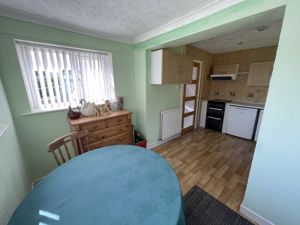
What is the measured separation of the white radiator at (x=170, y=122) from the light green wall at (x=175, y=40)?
12 centimetres

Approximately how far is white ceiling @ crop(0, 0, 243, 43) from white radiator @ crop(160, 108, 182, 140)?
5.68 ft

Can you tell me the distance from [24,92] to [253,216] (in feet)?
10.6

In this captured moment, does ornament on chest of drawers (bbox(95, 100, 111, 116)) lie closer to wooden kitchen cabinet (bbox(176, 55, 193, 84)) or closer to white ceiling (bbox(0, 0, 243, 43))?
white ceiling (bbox(0, 0, 243, 43))

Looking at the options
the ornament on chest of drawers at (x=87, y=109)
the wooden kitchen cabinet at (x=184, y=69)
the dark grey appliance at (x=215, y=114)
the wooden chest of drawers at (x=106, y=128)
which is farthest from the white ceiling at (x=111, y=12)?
the dark grey appliance at (x=215, y=114)

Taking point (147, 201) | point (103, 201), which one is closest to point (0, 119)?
point (103, 201)

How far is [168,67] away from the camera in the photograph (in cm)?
238

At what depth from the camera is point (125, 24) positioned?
1.79 metres

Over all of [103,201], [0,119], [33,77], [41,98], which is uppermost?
[33,77]

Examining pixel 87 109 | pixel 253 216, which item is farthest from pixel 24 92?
pixel 253 216

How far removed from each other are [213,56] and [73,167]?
466 centimetres

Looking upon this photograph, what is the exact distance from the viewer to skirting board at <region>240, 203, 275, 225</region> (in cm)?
131

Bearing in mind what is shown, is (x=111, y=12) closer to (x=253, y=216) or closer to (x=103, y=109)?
(x=103, y=109)

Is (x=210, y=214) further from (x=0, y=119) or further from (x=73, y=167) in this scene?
(x=0, y=119)

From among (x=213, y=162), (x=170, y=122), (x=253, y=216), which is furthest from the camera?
(x=170, y=122)
